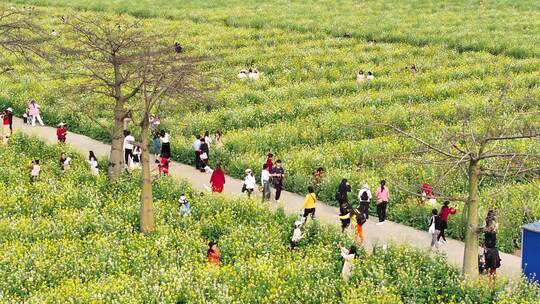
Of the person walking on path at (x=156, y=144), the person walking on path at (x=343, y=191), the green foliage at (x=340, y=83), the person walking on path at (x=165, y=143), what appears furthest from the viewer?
the person walking on path at (x=156, y=144)

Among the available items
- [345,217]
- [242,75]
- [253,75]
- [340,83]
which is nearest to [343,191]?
[345,217]

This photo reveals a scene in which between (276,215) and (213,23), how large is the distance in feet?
133

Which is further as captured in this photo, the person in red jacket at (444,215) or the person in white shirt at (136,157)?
the person in white shirt at (136,157)

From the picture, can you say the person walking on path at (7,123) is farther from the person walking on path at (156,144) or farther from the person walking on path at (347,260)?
the person walking on path at (347,260)

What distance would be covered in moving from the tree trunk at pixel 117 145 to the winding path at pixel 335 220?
7.31ft

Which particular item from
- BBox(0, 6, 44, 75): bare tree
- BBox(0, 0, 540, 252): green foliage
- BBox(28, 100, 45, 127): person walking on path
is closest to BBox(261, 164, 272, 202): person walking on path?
BBox(0, 0, 540, 252): green foliage

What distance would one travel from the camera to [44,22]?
59.8 metres

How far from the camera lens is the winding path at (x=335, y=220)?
20.3m

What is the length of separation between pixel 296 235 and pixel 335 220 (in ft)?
10.8

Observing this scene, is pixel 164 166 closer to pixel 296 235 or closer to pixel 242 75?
pixel 296 235

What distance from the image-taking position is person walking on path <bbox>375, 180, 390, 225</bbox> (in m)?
22.6

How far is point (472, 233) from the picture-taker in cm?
1756

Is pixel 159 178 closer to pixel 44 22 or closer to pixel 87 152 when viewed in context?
pixel 87 152

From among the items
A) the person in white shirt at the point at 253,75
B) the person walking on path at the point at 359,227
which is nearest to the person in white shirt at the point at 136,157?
the person walking on path at the point at 359,227
